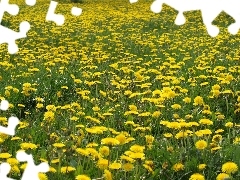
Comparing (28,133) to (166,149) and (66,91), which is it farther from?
(66,91)

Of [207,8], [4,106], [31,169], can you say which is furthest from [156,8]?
[31,169]

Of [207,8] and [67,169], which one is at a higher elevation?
[207,8]

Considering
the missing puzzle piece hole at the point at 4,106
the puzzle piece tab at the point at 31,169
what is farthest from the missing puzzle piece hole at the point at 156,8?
the puzzle piece tab at the point at 31,169

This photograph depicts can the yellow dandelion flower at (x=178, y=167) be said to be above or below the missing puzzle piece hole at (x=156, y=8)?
below

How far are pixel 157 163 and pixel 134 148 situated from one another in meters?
0.46

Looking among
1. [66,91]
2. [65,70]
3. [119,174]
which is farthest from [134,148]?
[65,70]

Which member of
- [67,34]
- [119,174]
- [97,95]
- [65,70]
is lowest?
[119,174]

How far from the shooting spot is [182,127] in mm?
3775

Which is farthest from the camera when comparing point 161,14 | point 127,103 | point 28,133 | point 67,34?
point 161,14

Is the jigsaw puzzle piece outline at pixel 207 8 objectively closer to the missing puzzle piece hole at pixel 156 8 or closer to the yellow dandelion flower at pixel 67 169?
the missing puzzle piece hole at pixel 156 8

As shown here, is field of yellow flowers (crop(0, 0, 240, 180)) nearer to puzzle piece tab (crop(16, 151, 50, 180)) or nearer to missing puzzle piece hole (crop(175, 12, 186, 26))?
puzzle piece tab (crop(16, 151, 50, 180))

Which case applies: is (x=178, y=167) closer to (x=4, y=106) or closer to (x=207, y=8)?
(x=4, y=106)

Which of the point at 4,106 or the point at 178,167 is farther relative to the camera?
the point at 4,106

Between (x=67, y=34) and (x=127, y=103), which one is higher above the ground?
(x=67, y=34)
